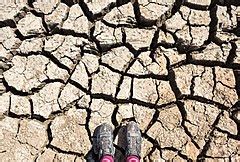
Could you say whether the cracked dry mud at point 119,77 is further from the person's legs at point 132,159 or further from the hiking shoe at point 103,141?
the person's legs at point 132,159

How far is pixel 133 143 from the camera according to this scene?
12.5 feet

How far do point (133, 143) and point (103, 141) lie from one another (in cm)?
20

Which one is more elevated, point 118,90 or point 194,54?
point 194,54

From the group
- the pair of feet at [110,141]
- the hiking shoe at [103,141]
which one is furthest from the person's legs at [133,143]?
the hiking shoe at [103,141]

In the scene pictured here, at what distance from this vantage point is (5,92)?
13.2 ft

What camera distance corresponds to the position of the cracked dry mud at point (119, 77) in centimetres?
390

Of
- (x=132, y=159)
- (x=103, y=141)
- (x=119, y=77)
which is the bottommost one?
(x=132, y=159)

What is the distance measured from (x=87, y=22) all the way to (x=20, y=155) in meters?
1.14

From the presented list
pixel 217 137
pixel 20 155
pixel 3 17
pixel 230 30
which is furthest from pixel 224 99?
pixel 3 17

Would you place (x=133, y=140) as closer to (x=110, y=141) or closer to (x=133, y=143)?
(x=133, y=143)

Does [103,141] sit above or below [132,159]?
above

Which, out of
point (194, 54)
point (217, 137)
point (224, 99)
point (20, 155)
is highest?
point (194, 54)

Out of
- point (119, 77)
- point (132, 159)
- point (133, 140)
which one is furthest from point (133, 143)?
point (119, 77)

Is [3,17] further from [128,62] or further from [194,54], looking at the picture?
[194,54]
